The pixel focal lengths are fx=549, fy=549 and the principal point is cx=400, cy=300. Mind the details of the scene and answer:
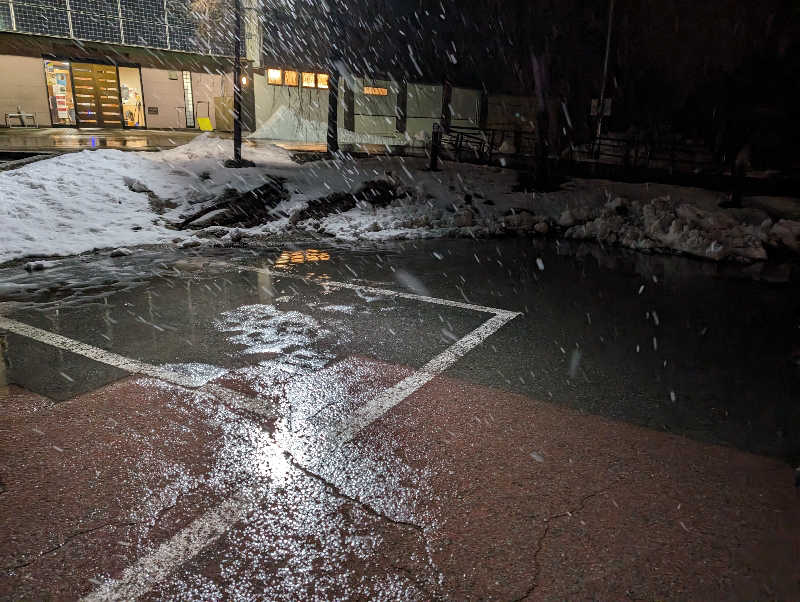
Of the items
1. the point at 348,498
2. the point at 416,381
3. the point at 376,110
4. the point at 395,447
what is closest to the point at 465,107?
the point at 376,110

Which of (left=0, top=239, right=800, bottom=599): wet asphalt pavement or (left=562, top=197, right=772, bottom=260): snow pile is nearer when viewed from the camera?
(left=0, top=239, right=800, bottom=599): wet asphalt pavement

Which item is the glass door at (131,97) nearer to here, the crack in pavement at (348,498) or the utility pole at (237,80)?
the utility pole at (237,80)

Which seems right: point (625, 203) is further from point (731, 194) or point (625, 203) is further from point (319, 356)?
point (319, 356)

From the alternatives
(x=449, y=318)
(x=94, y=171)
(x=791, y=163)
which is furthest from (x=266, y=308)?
(x=791, y=163)

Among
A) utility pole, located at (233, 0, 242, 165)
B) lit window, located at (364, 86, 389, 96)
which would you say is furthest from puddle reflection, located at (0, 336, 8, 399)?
lit window, located at (364, 86, 389, 96)

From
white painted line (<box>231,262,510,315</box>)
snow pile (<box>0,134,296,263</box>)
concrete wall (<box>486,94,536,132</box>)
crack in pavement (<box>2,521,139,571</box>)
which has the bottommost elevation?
white painted line (<box>231,262,510,315</box>)

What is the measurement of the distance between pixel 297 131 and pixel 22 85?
11467 mm

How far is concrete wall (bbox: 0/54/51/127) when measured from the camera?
2270cm

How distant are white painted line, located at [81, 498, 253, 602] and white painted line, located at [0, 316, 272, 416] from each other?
115 centimetres

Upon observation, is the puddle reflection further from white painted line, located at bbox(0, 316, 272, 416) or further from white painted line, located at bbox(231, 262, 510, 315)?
white painted line, located at bbox(231, 262, 510, 315)

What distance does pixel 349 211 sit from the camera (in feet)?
42.5

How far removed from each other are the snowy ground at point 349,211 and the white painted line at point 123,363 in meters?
3.50

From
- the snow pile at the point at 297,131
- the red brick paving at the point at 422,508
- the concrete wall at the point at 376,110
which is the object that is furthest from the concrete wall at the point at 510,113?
the red brick paving at the point at 422,508

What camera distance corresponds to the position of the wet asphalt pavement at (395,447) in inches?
107
